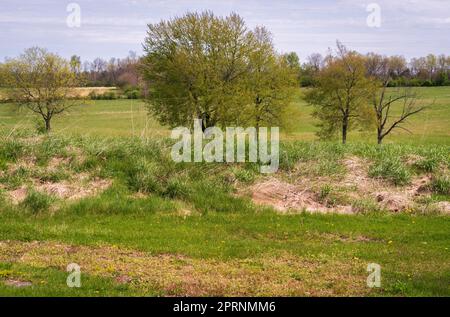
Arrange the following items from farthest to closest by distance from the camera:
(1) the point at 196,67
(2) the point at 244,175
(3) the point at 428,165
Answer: (1) the point at 196,67 < (3) the point at 428,165 < (2) the point at 244,175

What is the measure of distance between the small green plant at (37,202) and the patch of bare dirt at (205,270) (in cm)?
206

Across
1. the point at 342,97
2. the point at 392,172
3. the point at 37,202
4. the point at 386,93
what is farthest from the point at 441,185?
the point at 386,93

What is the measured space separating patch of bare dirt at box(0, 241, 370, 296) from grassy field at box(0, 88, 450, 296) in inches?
1.1

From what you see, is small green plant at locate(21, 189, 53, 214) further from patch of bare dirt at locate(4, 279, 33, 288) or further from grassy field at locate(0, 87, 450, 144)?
grassy field at locate(0, 87, 450, 144)

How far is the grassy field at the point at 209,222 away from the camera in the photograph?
710cm

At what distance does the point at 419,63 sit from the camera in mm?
92062

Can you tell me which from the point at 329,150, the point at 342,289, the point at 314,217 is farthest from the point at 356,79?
the point at 342,289

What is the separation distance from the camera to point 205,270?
298 inches

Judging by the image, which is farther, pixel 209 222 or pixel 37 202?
pixel 37 202

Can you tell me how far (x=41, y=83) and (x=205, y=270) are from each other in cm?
4736

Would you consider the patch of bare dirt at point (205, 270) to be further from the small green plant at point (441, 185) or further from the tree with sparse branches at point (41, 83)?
the tree with sparse branches at point (41, 83)

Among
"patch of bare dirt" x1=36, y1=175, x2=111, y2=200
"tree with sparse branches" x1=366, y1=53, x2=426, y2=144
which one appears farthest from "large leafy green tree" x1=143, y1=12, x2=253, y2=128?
Answer: "patch of bare dirt" x1=36, y1=175, x2=111, y2=200

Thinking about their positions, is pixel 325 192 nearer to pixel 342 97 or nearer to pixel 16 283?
pixel 16 283
